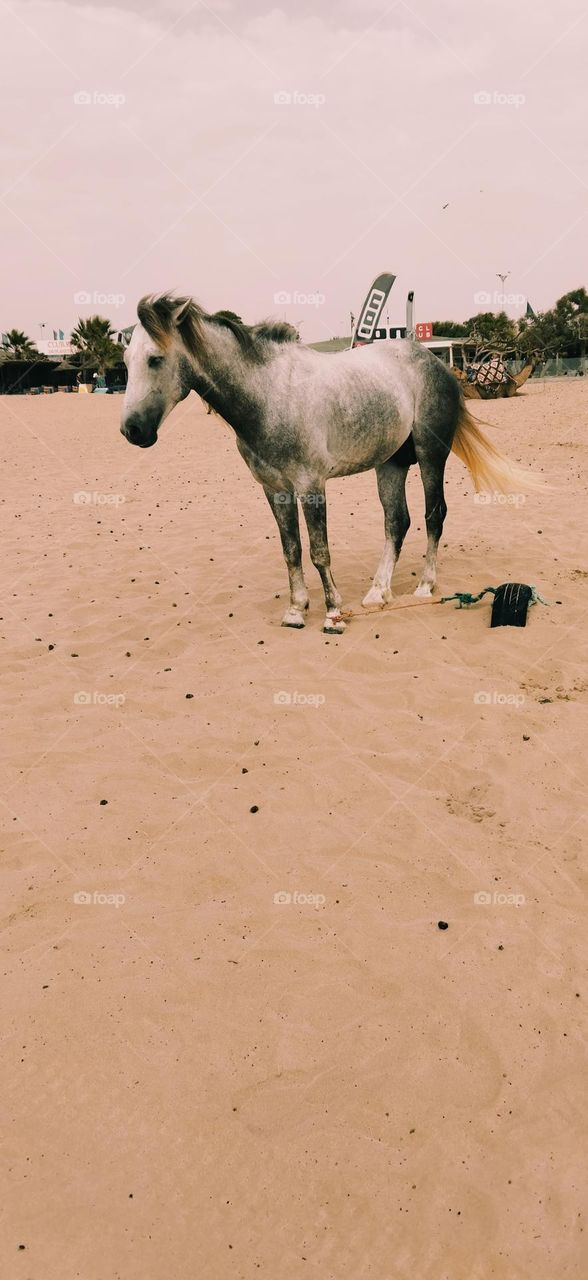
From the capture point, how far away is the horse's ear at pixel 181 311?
4.99 m

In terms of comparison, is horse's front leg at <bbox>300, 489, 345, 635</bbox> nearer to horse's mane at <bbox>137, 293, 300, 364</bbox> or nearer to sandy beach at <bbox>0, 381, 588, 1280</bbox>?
sandy beach at <bbox>0, 381, 588, 1280</bbox>

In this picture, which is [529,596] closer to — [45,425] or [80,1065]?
[80,1065]

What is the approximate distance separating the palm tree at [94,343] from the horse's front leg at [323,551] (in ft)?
189

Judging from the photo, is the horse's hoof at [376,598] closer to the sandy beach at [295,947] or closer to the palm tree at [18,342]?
the sandy beach at [295,947]

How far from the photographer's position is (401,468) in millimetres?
6711

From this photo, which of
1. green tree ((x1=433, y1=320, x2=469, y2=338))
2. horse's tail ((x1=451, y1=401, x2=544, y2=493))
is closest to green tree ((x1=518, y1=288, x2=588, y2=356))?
green tree ((x1=433, y1=320, x2=469, y2=338))

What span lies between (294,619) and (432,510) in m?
1.53

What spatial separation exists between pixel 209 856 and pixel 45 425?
75.2 feet

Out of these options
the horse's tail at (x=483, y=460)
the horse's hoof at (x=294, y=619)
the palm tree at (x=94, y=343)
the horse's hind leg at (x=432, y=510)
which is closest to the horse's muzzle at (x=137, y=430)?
the horse's hoof at (x=294, y=619)

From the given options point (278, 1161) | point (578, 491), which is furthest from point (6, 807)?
point (578, 491)

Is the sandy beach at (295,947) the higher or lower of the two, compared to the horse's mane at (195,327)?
lower

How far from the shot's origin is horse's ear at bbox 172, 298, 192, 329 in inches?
197

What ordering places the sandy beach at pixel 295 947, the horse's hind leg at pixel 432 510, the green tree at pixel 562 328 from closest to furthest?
the sandy beach at pixel 295 947
the horse's hind leg at pixel 432 510
the green tree at pixel 562 328

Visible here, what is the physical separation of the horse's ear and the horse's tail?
2.51 metres
